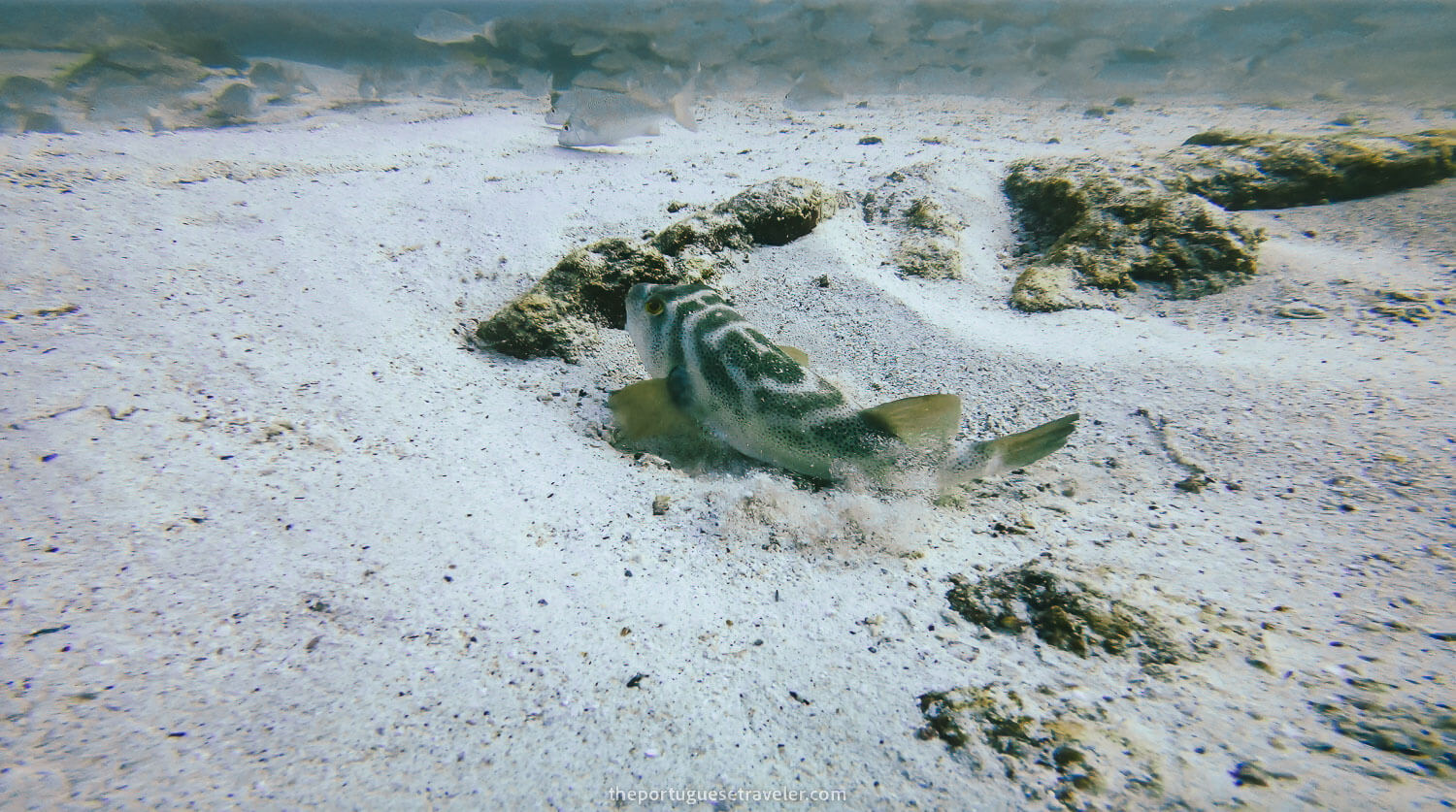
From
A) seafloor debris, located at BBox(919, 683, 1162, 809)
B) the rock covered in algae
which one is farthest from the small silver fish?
seafloor debris, located at BBox(919, 683, 1162, 809)

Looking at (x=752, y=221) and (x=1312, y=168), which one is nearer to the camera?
(x=752, y=221)

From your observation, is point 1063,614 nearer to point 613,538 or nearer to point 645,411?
point 613,538

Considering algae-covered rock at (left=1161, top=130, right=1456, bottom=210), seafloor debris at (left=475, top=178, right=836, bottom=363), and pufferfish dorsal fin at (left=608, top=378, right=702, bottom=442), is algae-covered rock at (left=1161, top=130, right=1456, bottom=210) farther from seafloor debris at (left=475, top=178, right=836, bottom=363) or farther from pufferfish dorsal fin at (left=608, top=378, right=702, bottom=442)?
pufferfish dorsal fin at (left=608, top=378, right=702, bottom=442)

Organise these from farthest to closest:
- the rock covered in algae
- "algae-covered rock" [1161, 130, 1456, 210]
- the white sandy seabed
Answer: "algae-covered rock" [1161, 130, 1456, 210] → the rock covered in algae → the white sandy seabed

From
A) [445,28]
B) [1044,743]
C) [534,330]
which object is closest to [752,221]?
[534,330]

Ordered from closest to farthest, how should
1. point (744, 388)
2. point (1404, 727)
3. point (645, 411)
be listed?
1. point (1404, 727)
2. point (744, 388)
3. point (645, 411)

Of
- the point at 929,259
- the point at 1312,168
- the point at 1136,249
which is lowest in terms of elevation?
the point at 929,259
